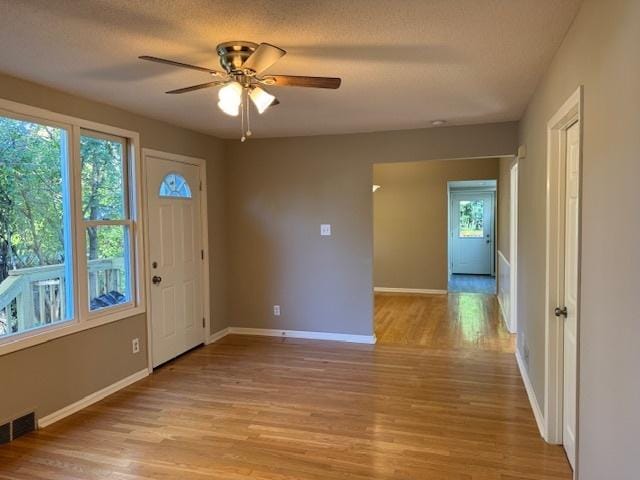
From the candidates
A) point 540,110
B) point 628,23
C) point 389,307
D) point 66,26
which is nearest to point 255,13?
point 66,26

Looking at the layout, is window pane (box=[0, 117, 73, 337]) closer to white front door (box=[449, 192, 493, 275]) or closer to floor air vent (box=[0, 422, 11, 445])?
floor air vent (box=[0, 422, 11, 445])

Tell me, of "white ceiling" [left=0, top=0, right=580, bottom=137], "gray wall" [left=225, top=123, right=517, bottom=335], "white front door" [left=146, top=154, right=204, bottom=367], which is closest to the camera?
"white ceiling" [left=0, top=0, right=580, bottom=137]

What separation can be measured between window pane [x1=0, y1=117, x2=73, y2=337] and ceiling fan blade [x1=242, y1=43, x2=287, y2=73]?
1.72 metres

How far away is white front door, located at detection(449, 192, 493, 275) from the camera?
10211mm

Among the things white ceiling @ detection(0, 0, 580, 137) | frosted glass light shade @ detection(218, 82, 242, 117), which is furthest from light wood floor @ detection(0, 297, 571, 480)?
white ceiling @ detection(0, 0, 580, 137)

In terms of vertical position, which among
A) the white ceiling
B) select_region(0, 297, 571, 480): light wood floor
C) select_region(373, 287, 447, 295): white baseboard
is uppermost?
the white ceiling

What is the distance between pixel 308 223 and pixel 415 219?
11.2 feet

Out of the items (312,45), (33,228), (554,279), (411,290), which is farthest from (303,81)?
(411,290)

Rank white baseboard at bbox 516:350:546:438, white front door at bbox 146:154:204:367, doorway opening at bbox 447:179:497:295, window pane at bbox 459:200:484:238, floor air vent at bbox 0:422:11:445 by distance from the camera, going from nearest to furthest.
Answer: floor air vent at bbox 0:422:11:445
white baseboard at bbox 516:350:546:438
white front door at bbox 146:154:204:367
doorway opening at bbox 447:179:497:295
window pane at bbox 459:200:484:238

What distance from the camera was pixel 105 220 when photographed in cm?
351

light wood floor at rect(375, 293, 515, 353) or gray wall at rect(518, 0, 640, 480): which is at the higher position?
gray wall at rect(518, 0, 640, 480)

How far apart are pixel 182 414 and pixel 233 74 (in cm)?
233

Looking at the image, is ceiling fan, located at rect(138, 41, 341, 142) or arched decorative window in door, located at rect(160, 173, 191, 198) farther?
arched decorative window in door, located at rect(160, 173, 191, 198)

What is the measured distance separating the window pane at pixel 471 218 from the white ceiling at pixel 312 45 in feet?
23.2
